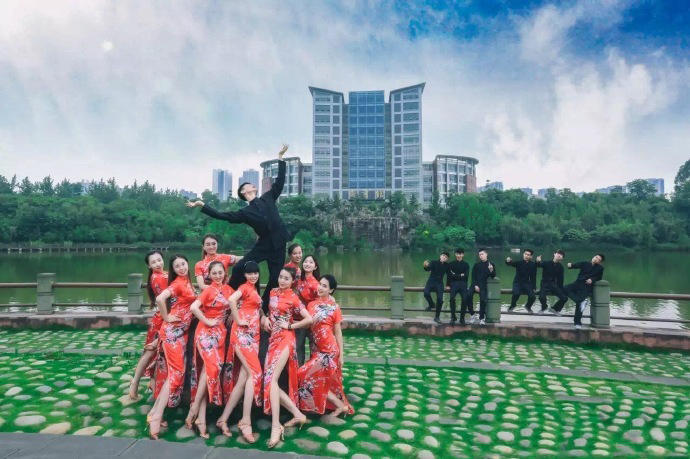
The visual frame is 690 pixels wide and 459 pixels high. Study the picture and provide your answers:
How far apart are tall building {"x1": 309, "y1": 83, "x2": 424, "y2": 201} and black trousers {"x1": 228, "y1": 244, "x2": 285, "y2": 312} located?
74831 millimetres

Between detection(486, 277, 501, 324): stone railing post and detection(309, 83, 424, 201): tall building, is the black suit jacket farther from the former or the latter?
detection(309, 83, 424, 201): tall building

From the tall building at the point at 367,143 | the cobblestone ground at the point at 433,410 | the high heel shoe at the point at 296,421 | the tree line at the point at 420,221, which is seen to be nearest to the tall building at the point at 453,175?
the tall building at the point at 367,143

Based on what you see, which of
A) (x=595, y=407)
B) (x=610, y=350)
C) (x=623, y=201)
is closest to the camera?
(x=595, y=407)

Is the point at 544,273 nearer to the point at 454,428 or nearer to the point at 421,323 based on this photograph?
the point at 421,323

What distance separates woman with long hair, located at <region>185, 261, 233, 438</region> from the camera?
3.74 metres

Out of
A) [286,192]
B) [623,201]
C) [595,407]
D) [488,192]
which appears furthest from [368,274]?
[286,192]

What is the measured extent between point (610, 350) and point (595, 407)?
3.52 meters

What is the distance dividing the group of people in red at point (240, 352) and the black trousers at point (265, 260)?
166 mm

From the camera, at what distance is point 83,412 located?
403 centimetres

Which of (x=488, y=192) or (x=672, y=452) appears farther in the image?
(x=488, y=192)

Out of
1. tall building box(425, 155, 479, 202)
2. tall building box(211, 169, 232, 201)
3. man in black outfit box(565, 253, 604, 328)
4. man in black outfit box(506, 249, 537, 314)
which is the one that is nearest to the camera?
man in black outfit box(565, 253, 604, 328)

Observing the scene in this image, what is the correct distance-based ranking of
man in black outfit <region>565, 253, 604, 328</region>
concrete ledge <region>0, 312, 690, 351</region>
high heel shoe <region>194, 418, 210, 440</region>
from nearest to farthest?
high heel shoe <region>194, 418, 210, 440</region>, concrete ledge <region>0, 312, 690, 351</region>, man in black outfit <region>565, 253, 604, 328</region>

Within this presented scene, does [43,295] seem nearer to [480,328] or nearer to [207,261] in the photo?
[207,261]

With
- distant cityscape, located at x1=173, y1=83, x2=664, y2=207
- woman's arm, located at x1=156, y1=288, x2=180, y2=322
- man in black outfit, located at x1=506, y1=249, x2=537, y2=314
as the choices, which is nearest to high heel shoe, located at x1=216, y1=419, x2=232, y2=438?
woman's arm, located at x1=156, y1=288, x2=180, y2=322
